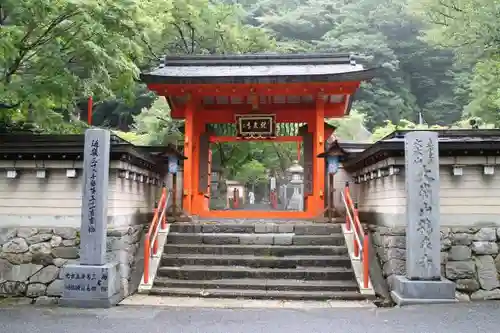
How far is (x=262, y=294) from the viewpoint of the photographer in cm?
759

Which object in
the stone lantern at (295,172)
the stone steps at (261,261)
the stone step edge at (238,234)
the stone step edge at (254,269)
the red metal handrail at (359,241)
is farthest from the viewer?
the stone lantern at (295,172)

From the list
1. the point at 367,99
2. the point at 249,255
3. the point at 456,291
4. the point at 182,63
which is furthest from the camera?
the point at 367,99

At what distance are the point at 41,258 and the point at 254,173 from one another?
64.6ft

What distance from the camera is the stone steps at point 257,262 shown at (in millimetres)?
7773

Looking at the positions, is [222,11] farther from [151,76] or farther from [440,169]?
[440,169]

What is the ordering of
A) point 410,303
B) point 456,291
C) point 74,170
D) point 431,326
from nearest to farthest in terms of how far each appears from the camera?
1. point 431,326
2. point 410,303
3. point 456,291
4. point 74,170

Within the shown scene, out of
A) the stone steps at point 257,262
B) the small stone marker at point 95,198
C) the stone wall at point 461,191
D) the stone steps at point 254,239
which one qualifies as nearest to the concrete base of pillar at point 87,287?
the small stone marker at point 95,198

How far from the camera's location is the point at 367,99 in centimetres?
3434

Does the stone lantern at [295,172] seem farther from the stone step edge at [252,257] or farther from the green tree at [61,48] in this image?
the green tree at [61,48]

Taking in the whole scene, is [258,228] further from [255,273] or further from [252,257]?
[255,273]

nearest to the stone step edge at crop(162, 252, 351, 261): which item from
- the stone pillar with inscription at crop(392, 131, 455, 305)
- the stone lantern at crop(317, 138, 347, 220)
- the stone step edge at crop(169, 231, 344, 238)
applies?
the stone step edge at crop(169, 231, 344, 238)

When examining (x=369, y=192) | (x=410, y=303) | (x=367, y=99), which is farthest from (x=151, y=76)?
(x=367, y=99)

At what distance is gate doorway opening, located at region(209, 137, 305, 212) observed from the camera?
68.5 feet

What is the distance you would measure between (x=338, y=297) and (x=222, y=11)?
58.7 feet
